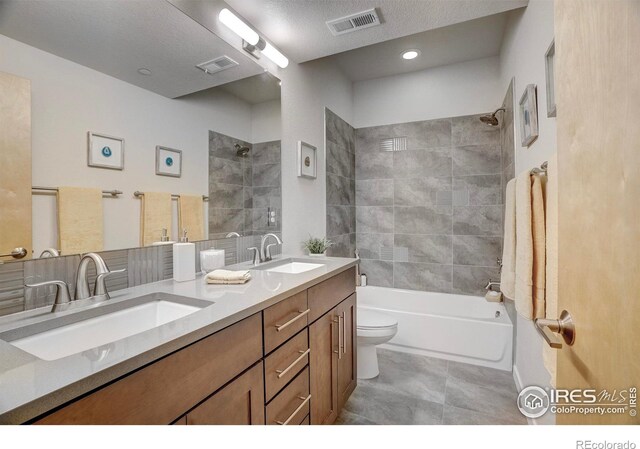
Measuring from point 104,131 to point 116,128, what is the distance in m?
0.05

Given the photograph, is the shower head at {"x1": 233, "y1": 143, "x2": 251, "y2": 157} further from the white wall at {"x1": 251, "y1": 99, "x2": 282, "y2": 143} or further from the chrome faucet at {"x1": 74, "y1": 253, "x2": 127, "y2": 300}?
the chrome faucet at {"x1": 74, "y1": 253, "x2": 127, "y2": 300}

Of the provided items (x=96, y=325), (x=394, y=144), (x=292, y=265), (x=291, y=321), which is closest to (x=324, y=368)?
(x=291, y=321)

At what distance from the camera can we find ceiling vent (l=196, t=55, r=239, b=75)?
1.65 m

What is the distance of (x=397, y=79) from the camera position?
3.34 m

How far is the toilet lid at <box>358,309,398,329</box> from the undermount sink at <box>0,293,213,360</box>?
4.80ft

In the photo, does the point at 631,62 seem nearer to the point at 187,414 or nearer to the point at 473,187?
the point at 187,414

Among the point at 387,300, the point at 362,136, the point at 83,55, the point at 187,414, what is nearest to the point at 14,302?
the point at 187,414

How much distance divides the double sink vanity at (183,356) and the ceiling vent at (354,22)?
60.2 inches

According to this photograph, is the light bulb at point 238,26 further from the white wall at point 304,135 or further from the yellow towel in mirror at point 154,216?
the yellow towel in mirror at point 154,216

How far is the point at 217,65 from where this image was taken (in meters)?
1.72

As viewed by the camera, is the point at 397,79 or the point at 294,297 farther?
the point at 397,79

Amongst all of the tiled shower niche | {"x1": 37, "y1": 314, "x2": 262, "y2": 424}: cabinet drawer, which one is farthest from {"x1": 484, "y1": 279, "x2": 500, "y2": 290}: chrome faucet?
{"x1": 37, "y1": 314, "x2": 262, "y2": 424}: cabinet drawer

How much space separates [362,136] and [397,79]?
71 centimetres
